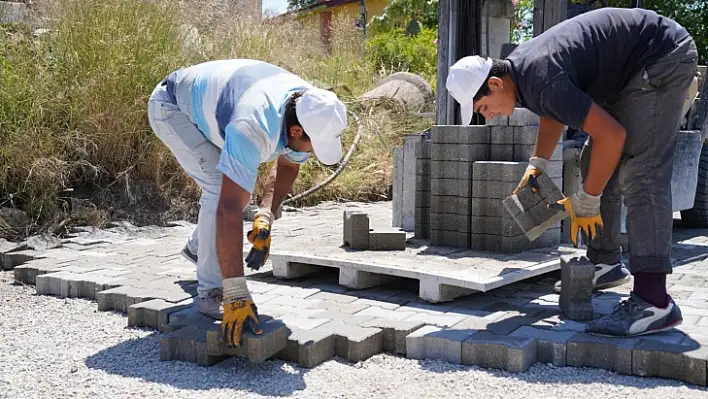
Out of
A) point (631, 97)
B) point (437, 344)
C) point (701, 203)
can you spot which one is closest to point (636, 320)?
point (437, 344)

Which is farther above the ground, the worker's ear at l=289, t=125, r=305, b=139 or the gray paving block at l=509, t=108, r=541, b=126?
the gray paving block at l=509, t=108, r=541, b=126

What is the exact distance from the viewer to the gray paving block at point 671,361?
2.94 metres

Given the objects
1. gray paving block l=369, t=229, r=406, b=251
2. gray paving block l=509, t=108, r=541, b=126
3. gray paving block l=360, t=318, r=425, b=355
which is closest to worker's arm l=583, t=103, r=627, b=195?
gray paving block l=360, t=318, r=425, b=355

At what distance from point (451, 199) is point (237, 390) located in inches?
88.6

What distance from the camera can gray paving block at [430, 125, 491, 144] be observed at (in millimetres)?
4672

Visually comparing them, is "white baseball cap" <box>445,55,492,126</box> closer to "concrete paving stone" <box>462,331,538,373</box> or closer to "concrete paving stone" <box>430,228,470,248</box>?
"concrete paving stone" <box>462,331,538,373</box>

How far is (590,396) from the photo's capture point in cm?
285

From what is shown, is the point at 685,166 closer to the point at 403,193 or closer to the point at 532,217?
the point at 403,193

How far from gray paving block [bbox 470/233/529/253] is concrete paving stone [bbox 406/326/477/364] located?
1.20 m

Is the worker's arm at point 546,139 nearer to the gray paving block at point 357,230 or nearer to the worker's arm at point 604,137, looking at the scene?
the worker's arm at point 604,137

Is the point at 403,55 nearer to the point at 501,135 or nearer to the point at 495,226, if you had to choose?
the point at 501,135

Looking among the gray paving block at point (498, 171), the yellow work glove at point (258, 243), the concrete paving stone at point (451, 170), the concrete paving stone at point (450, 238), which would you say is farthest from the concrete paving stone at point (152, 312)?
the gray paving block at point (498, 171)

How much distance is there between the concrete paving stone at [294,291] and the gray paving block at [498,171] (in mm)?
1266

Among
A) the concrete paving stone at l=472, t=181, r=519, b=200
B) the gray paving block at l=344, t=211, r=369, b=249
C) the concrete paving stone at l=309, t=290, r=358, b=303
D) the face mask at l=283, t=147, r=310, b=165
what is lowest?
the concrete paving stone at l=309, t=290, r=358, b=303
